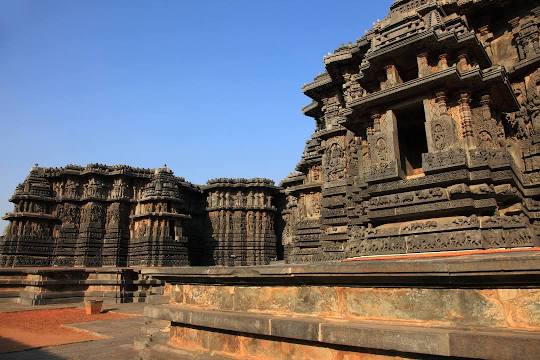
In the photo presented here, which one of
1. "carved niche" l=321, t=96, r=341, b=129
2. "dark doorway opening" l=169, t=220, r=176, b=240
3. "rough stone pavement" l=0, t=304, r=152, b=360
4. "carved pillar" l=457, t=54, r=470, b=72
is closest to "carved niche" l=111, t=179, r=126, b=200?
"dark doorway opening" l=169, t=220, r=176, b=240

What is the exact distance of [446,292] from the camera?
360cm

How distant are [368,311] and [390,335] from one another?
49 cm

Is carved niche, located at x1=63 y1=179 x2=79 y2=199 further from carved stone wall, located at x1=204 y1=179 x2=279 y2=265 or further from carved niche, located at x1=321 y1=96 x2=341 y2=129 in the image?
carved niche, located at x1=321 y1=96 x2=341 y2=129


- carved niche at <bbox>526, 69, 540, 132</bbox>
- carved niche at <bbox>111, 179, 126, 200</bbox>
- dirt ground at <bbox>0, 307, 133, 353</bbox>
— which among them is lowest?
dirt ground at <bbox>0, 307, 133, 353</bbox>

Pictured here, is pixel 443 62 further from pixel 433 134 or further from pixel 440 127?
pixel 433 134

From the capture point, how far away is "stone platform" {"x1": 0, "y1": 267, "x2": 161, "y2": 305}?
1812 cm

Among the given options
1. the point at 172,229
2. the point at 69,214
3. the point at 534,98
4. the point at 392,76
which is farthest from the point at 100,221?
the point at 534,98

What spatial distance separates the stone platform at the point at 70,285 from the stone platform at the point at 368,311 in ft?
44.4

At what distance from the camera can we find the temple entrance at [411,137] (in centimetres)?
1108

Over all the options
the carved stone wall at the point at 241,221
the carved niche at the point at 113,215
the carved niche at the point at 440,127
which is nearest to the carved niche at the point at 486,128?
the carved niche at the point at 440,127

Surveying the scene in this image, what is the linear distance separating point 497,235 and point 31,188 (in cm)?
3778

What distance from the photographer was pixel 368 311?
162 inches

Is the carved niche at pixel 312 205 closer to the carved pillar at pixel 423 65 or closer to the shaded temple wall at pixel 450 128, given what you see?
the shaded temple wall at pixel 450 128

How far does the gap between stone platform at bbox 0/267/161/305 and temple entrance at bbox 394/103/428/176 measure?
1310 centimetres
